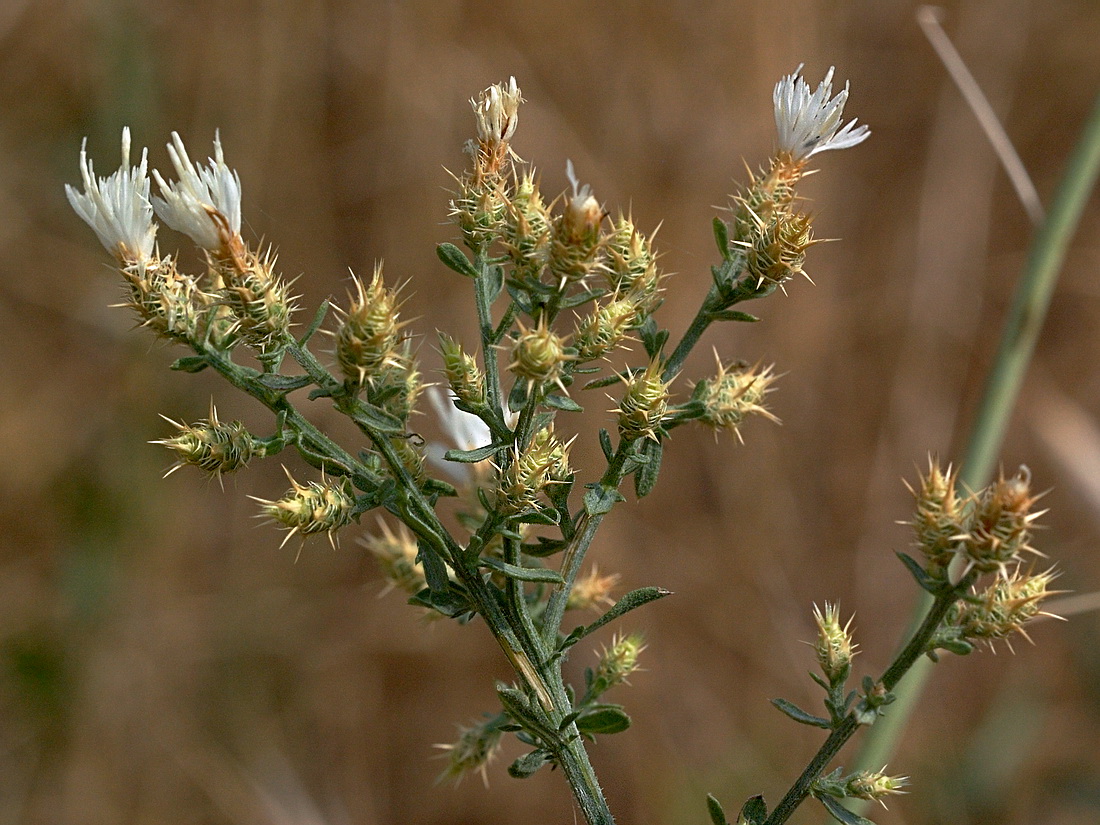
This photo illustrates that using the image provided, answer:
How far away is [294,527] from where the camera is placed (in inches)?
57.4

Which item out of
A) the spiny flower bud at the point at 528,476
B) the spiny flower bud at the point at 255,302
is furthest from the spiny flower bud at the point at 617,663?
the spiny flower bud at the point at 255,302

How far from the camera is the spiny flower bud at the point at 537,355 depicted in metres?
1.47

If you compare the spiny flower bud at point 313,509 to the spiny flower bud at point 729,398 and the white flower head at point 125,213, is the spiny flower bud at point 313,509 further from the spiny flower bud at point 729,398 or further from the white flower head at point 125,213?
the spiny flower bud at point 729,398

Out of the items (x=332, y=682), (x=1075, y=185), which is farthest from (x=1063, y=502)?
(x=332, y=682)

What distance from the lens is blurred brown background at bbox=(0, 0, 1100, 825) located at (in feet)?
16.3

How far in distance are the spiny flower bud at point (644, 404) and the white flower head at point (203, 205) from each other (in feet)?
2.23

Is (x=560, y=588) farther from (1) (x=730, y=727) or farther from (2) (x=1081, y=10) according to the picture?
(2) (x=1081, y=10)

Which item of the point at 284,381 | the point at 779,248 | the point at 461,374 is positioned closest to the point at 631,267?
the point at 779,248

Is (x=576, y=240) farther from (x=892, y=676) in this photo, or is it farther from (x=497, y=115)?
(x=892, y=676)

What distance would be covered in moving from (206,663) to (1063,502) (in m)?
5.21

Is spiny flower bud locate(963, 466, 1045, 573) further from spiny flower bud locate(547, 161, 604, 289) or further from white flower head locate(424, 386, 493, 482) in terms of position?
white flower head locate(424, 386, 493, 482)

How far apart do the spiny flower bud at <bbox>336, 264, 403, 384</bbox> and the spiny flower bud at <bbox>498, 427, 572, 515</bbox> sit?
257 mm

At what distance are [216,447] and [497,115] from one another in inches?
30.1

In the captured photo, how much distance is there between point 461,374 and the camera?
152 centimetres
